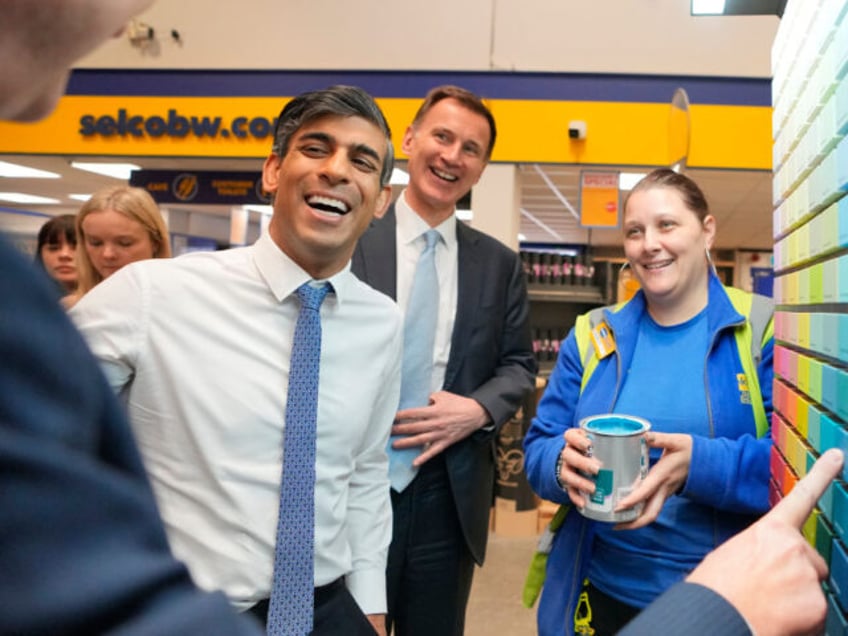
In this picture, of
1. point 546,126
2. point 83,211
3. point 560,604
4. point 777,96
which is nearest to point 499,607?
point 560,604

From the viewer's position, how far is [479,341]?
230 centimetres

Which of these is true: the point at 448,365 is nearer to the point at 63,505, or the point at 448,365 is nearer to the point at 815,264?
the point at 815,264

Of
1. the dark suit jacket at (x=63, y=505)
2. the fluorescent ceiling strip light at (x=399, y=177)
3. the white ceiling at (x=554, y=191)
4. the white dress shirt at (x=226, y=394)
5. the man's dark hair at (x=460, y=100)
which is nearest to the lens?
the dark suit jacket at (x=63, y=505)

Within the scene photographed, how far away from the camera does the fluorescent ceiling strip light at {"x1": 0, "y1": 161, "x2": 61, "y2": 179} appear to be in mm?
9633

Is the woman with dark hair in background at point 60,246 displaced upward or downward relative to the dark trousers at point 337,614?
upward

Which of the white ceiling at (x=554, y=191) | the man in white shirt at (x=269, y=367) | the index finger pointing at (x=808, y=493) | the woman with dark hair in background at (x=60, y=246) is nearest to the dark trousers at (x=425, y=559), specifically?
the man in white shirt at (x=269, y=367)

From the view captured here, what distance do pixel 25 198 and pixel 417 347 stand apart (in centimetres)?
1357

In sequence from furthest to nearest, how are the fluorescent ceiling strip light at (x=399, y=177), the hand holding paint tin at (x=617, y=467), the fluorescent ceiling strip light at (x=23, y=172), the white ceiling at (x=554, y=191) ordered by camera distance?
the fluorescent ceiling strip light at (x=23, y=172)
the fluorescent ceiling strip light at (x=399, y=177)
the white ceiling at (x=554, y=191)
the hand holding paint tin at (x=617, y=467)

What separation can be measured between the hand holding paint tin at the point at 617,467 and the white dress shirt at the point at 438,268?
99cm

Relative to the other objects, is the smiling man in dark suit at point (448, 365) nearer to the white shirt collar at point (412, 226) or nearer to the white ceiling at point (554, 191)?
the white shirt collar at point (412, 226)

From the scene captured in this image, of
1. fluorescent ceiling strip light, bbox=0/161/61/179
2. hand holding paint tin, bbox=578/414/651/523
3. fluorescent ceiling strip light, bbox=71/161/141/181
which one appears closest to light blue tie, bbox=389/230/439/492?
hand holding paint tin, bbox=578/414/651/523

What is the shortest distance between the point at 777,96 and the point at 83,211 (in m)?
2.30

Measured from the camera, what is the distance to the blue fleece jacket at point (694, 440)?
1.42m

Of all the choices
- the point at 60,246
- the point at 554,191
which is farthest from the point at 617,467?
the point at 554,191
